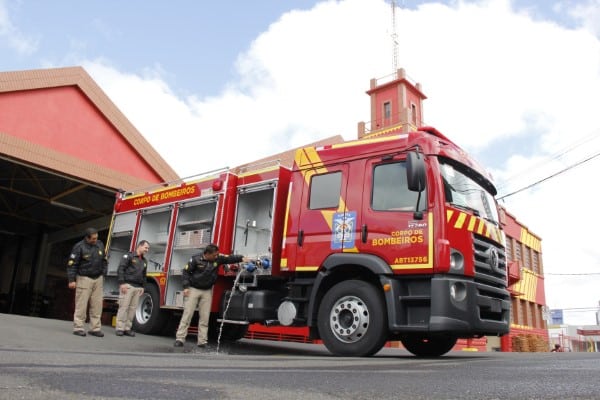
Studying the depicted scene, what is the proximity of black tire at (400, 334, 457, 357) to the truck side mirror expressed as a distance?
2668 mm

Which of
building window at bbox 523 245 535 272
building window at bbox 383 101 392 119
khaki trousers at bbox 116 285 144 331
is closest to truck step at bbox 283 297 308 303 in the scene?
khaki trousers at bbox 116 285 144 331

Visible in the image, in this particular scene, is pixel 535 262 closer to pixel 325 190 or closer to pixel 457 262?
pixel 325 190

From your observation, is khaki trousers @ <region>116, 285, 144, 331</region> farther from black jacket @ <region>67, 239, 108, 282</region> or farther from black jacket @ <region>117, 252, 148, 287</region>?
black jacket @ <region>67, 239, 108, 282</region>

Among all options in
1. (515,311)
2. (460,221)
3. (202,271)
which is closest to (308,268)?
(202,271)

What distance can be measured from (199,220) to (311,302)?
310 centimetres

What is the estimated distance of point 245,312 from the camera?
7824 millimetres

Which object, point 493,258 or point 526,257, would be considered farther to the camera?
point 526,257

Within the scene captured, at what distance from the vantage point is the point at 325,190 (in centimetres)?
737

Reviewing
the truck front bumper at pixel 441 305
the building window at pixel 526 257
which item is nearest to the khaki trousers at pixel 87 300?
the truck front bumper at pixel 441 305

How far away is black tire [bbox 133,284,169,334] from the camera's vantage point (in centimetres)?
940

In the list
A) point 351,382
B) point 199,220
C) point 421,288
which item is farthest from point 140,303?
point 351,382

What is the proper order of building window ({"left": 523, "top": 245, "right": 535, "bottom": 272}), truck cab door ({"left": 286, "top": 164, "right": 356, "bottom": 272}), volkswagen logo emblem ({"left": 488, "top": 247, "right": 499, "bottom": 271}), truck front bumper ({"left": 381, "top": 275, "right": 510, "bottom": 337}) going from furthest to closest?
building window ({"left": 523, "top": 245, "right": 535, "bottom": 272}) < truck cab door ({"left": 286, "top": 164, "right": 356, "bottom": 272}) < volkswagen logo emblem ({"left": 488, "top": 247, "right": 499, "bottom": 271}) < truck front bumper ({"left": 381, "top": 275, "right": 510, "bottom": 337})

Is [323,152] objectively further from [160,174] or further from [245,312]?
[160,174]

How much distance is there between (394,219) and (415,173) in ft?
2.24
